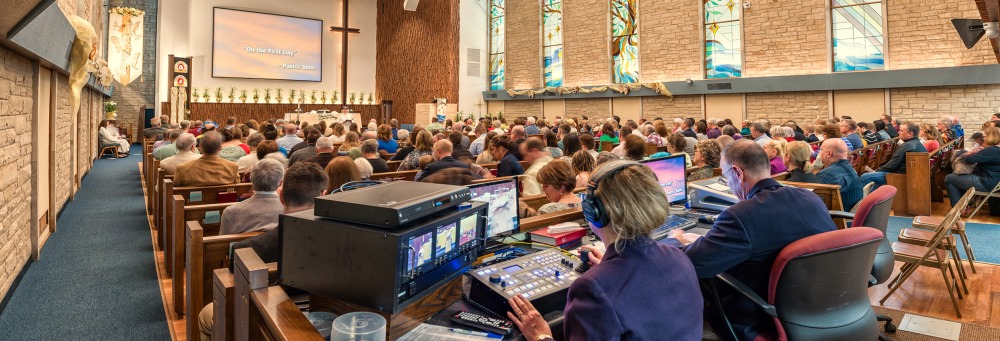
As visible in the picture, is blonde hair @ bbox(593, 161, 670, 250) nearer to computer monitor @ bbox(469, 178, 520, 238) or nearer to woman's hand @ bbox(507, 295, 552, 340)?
woman's hand @ bbox(507, 295, 552, 340)

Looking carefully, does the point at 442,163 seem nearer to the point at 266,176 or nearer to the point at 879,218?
the point at 266,176

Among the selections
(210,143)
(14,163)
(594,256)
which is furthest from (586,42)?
(594,256)

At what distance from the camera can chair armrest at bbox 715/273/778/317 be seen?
1.92 meters

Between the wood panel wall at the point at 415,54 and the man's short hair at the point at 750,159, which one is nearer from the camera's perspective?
the man's short hair at the point at 750,159

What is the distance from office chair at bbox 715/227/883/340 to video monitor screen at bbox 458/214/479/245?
1.05m

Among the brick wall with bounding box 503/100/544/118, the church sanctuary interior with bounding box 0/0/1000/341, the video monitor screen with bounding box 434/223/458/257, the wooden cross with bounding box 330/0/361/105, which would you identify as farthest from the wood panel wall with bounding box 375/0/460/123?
the video monitor screen with bounding box 434/223/458/257

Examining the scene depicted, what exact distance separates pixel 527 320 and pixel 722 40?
13.5 m

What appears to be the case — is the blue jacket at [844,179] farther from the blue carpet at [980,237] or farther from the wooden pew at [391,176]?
the wooden pew at [391,176]

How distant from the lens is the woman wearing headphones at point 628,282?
49.9 inches

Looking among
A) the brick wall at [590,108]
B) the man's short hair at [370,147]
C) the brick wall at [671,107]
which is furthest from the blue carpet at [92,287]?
the brick wall at [671,107]

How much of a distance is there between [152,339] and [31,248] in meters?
2.34

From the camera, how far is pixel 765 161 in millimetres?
2330

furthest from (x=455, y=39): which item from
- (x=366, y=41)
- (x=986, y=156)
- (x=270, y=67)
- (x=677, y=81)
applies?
(x=986, y=156)

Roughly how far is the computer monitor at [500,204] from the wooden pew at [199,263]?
3.94 feet
